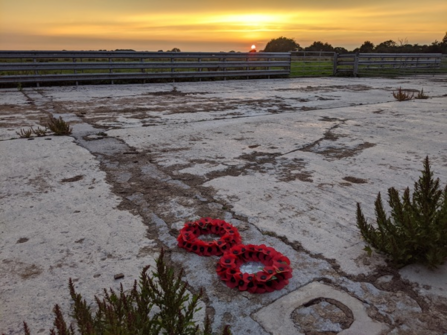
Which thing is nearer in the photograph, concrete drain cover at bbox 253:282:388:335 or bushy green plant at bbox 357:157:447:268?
concrete drain cover at bbox 253:282:388:335

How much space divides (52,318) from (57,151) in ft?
11.0

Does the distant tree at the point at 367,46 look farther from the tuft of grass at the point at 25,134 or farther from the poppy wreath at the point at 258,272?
the poppy wreath at the point at 258,272

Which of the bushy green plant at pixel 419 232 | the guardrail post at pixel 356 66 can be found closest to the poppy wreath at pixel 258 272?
the bushy green plant at pixel 419 232

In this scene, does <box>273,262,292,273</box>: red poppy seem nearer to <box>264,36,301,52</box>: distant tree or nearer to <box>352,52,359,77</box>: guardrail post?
<box>352,52,359,77</box>: guardrail post

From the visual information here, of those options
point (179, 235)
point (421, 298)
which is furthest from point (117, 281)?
point (421, 298)

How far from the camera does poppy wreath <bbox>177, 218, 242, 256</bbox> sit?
2.48 metres

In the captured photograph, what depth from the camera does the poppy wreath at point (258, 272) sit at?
2.11 metres

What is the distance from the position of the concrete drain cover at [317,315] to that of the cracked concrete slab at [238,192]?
10 millimetres

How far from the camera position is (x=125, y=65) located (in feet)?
46.0

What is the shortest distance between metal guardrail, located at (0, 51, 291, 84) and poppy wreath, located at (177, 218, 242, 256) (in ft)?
38.9

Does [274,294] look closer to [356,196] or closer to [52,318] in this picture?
[52,318]

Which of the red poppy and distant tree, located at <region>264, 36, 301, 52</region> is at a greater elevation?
distant tree, located at <region>264, 36, 301, 52</region>

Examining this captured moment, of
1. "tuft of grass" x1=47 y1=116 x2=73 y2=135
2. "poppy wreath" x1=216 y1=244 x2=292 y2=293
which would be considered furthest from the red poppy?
"tuft of grass" x1=47 y1=116 x2=73 y2=135

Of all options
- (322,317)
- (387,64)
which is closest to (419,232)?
(322,317)
